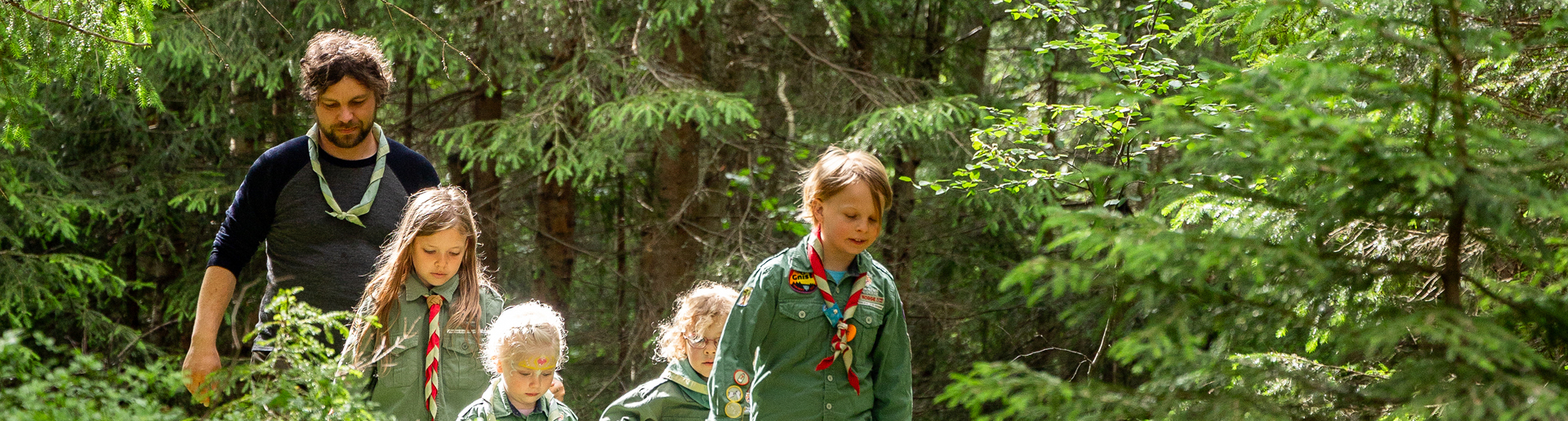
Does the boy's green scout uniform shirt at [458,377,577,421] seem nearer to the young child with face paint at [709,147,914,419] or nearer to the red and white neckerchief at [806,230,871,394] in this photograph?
the young child with face paint at [709,147,914,419]

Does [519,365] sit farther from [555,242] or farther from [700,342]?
[555,242]

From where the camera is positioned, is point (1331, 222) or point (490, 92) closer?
point (1331, 222)

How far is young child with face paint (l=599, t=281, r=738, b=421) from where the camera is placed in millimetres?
3902

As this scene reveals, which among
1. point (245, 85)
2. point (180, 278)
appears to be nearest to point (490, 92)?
point (245, 85)

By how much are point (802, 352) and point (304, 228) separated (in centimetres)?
162

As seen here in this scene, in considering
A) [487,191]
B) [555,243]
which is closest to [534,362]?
[487,191]

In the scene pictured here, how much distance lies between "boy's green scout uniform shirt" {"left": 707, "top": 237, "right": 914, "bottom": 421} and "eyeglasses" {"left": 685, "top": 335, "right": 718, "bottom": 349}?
0.57 metres

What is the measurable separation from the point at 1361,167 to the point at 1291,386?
1.00 metres

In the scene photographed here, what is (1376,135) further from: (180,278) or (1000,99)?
(180,278)

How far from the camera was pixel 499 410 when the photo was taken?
3.48 meters

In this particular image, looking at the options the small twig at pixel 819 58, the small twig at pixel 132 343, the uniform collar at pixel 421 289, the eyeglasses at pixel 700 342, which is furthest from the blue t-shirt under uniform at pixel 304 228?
the small twig at pixel 132 343

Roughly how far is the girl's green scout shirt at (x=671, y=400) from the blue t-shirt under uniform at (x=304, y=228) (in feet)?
3.37

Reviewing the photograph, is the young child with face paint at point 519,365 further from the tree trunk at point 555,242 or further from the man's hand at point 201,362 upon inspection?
the tree trunk at point 555,242

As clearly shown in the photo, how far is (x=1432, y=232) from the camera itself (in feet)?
8.49
